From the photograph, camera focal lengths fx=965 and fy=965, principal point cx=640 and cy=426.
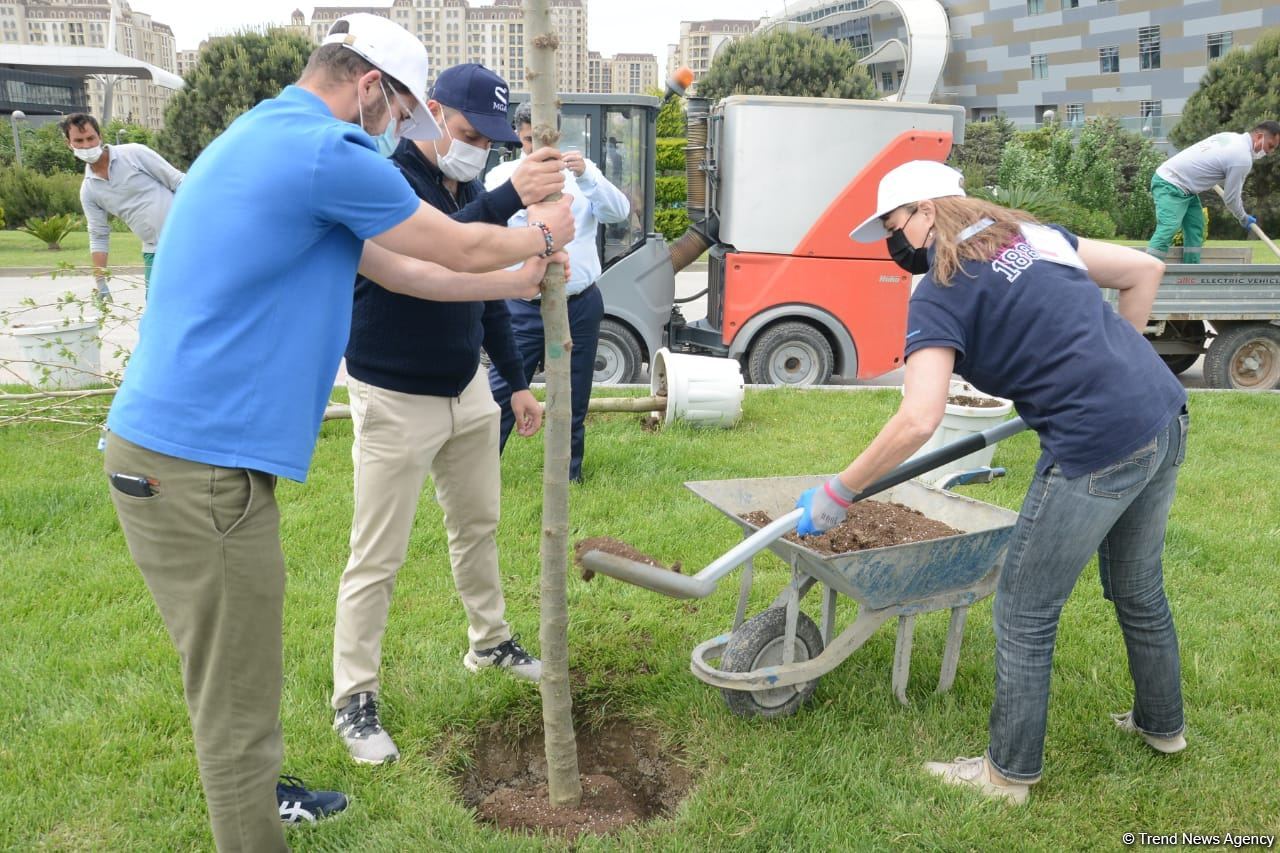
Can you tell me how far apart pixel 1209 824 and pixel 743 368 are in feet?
20.6

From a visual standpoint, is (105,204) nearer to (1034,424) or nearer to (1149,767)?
(1034,424)

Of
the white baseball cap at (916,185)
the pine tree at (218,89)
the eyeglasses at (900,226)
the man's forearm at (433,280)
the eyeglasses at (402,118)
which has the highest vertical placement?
the pine tree at (218,89)

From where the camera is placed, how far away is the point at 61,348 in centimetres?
718

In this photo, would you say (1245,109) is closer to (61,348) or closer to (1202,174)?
(1202,174)

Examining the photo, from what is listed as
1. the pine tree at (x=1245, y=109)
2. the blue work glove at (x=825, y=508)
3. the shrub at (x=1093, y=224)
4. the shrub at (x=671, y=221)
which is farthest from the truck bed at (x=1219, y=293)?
the pine tree at (x=1245, y=109)

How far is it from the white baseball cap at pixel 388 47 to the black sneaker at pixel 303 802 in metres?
1.89

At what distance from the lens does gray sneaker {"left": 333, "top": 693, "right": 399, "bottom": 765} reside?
117 inches

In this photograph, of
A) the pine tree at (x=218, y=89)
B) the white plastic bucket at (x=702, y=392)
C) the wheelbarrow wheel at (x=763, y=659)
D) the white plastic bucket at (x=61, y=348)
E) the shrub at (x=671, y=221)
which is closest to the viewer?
the wheelbarrow wheel at (x=763, y=659)

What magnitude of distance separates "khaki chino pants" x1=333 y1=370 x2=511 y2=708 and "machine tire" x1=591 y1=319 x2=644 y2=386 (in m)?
5.19

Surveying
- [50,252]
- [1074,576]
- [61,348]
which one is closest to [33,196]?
[50,252]

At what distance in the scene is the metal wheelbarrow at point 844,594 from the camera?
9.64 ft

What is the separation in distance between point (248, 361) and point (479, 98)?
4.79 feet

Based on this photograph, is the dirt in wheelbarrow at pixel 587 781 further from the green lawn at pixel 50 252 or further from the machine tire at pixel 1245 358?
the green lawn at pixel 50 252

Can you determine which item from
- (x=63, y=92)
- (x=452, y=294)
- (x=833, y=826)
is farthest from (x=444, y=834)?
(x=63, y=92)
